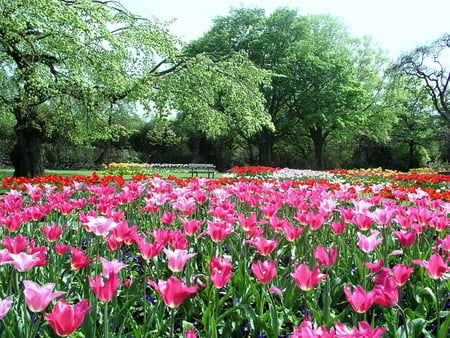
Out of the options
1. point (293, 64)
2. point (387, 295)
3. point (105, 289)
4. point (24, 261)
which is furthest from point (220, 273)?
point (293, 64)

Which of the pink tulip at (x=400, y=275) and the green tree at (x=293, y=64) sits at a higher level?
the green tree at (x=293, y=64)

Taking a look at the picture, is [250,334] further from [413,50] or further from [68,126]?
[413,50]

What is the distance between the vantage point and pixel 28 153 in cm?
1493

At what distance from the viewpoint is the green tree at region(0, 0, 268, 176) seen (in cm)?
1079

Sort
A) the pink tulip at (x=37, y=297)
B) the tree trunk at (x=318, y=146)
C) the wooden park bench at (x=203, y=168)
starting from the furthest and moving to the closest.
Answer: the tree trunk at (x=318, y=146)
the wooden park bench at (x=203, y=168)
the pink tulip at (x=37, y=297)

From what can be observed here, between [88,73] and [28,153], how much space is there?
4.60 m

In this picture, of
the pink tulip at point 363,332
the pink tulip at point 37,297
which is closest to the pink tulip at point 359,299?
the pink tulip at point 363,332

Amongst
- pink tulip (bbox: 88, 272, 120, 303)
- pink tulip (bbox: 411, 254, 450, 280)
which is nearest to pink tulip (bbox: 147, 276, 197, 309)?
pink tulip (bbox: 88, 272, 120, 303)

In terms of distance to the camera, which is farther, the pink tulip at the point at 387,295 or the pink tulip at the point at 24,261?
the pink tulip at the point at 24,261

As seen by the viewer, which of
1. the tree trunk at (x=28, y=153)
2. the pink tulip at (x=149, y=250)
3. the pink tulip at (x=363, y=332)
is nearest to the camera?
the pink tulip at (x=363, y=332)

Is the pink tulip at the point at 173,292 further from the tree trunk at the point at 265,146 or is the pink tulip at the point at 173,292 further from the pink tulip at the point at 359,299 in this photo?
the tree trunk at the point at 265,146

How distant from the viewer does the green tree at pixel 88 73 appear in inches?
425

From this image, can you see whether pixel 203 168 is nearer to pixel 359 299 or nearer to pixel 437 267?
pixel 437 267

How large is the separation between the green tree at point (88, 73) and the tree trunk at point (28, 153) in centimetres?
3
